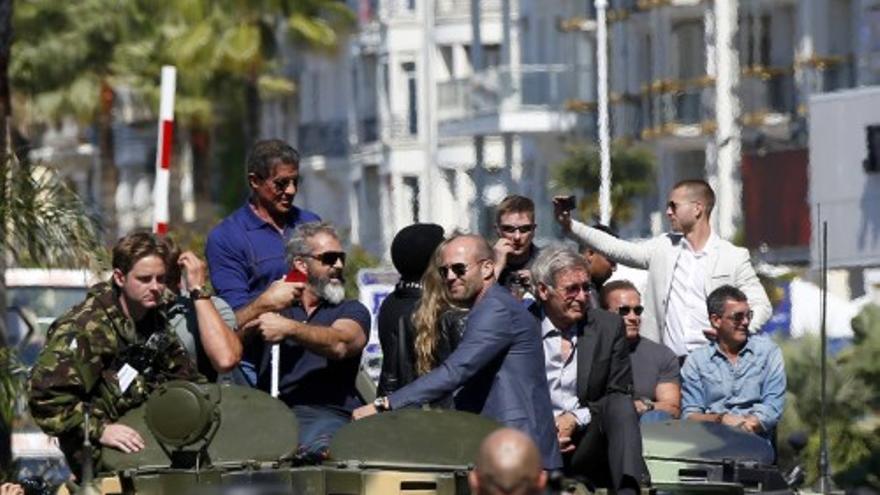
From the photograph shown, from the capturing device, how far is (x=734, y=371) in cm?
1667

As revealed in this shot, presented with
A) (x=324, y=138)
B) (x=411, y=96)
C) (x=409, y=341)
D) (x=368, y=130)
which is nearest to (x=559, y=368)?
(x=409, y=341)

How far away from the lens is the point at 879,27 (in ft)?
180

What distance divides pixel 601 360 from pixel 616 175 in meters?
45.4

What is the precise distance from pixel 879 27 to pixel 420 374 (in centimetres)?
4095

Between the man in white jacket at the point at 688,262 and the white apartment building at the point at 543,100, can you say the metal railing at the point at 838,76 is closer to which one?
the white apartment building at the point at 543,100

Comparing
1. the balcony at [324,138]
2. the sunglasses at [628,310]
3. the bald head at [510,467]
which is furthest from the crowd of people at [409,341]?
the balcony at [324,138]

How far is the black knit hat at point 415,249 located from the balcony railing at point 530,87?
167 ft

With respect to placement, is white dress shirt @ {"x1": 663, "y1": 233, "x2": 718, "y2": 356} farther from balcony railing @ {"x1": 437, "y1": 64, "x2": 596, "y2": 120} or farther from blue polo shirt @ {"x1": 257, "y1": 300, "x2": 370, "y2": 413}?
balcony railing @ {"x1": 437, "y1": 64, "x2": 596, "y2": 120}

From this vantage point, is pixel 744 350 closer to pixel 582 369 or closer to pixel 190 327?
pixel 582 369

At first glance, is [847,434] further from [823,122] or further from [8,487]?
[8,487]

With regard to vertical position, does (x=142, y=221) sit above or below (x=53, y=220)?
below

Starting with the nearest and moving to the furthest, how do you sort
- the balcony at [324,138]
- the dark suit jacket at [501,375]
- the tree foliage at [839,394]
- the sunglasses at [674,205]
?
the dark suit jacket at [501,375]
the sunglasses at [674,205]
the tree foliage at [839,394]
the balcony at [324,138]

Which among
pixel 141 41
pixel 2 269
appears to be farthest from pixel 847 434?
pixel 141 41

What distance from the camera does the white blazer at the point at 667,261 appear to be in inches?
684
